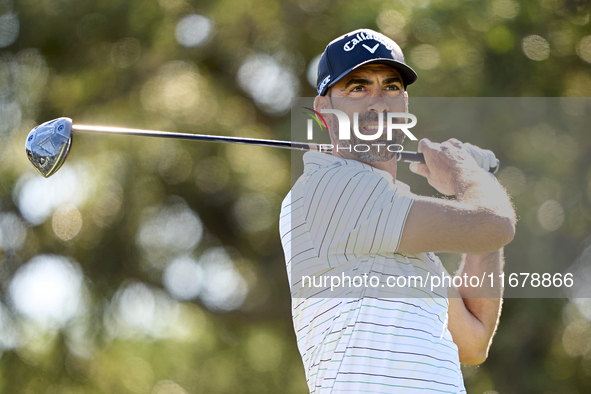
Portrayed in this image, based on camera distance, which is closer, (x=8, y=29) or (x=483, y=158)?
(x=483, y=158)

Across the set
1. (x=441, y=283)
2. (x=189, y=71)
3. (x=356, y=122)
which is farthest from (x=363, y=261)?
(x=189, y=71)

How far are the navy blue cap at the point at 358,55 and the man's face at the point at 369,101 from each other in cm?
2

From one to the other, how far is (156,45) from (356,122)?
3.51 m

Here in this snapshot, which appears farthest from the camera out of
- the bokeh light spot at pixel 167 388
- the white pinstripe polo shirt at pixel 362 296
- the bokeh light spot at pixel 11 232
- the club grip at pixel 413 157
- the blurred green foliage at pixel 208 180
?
the bokeh light spot at pixel 11 232

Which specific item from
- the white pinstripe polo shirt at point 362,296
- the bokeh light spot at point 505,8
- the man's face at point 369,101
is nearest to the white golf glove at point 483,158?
the man's face at point 369,101

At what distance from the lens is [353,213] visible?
141 cm

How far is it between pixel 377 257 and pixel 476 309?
445mm

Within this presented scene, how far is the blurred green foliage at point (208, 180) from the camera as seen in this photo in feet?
14.7

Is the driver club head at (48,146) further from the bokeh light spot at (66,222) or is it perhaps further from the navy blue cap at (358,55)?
the bokeh light spot at (66,222)

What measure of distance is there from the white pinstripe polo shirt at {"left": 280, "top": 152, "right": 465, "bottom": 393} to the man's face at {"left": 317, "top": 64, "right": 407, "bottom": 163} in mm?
135

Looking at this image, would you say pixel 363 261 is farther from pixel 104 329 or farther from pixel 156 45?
pixel 156 45

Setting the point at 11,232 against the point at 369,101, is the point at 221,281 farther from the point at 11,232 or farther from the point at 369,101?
the point at 369,101

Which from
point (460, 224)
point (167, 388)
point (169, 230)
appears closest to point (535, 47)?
point (169, 230)

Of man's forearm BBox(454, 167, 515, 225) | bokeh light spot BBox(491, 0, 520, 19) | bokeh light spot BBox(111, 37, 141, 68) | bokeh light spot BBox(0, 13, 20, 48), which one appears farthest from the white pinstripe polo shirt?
bokeh light spot BBox(0, 13, 20, 48)
